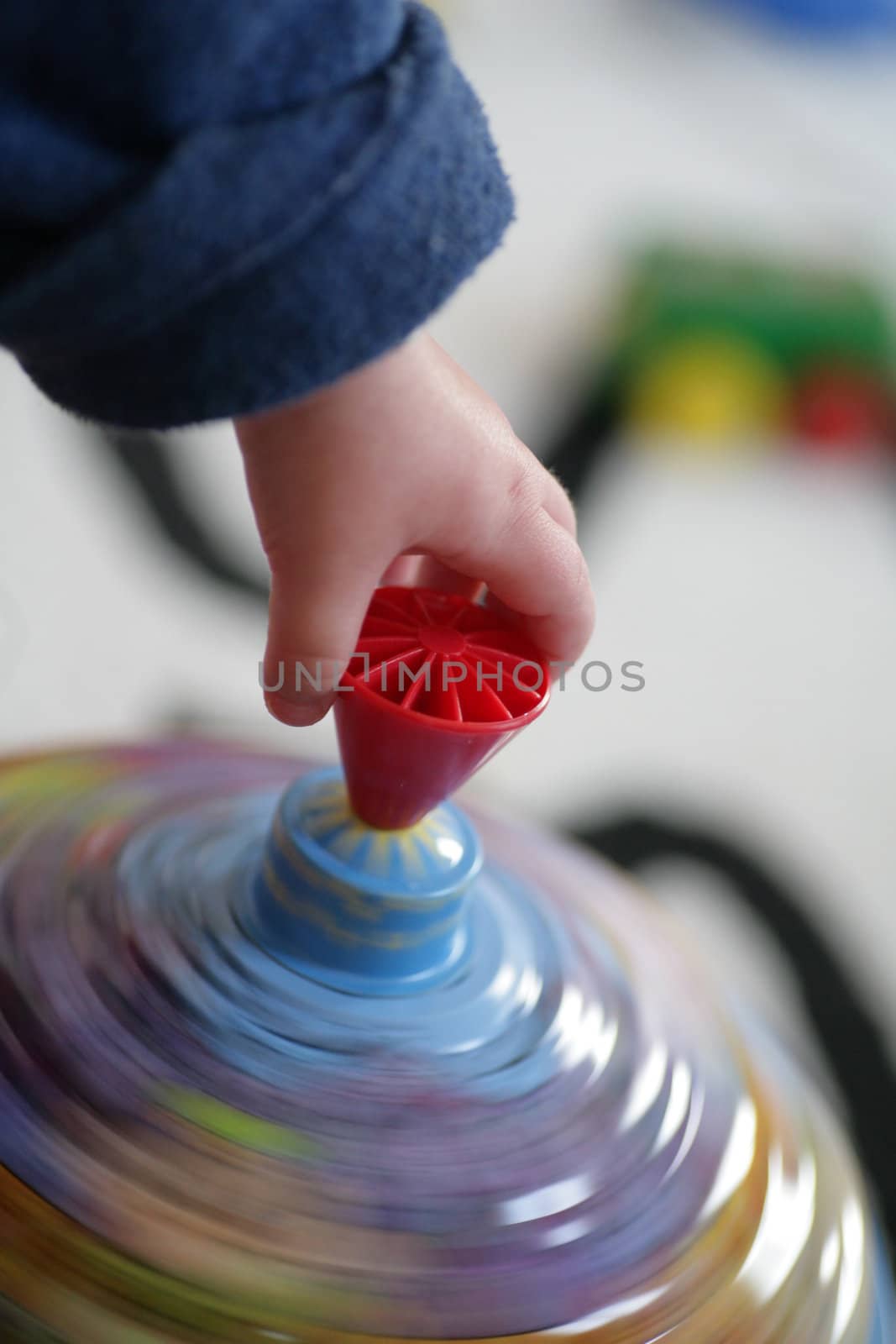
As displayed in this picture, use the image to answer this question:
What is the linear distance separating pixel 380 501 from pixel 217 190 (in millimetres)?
80

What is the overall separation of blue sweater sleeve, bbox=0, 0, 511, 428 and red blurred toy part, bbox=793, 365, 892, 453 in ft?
2.88

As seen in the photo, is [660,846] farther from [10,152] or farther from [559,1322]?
[10,152]

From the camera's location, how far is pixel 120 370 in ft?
1.01

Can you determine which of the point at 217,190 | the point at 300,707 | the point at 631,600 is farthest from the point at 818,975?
the point at 217,190

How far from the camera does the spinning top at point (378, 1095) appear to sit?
Result: 32cm

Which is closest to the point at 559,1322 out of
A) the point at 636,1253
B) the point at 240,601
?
the point at 636,1253

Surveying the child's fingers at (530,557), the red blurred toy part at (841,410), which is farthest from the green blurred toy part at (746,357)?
the child's fingers at (530,557)

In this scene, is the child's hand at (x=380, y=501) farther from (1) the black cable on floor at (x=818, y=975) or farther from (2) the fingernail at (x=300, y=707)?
(1) the black cable on floor at (x=818, y=975)

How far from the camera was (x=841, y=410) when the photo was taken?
1.13 meters

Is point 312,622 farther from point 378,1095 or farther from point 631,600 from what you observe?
point 631,600

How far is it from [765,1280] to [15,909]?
221 millimetres

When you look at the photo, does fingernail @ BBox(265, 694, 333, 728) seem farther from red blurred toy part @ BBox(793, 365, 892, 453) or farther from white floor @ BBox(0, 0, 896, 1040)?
red blurred toy part @ BBox(793, 365, 892, 453)

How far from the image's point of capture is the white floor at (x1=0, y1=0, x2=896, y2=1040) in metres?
0.76

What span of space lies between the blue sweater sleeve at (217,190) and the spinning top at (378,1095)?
0.32ft
